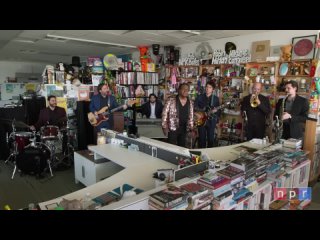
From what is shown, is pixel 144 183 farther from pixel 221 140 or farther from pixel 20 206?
pixel 221 140

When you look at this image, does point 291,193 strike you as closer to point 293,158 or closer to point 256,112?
point 293,158

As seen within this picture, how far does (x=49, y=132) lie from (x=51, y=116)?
65 centimetres

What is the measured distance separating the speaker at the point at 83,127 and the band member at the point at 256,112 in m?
A: 3.13

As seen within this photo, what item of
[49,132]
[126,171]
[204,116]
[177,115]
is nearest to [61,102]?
[49,132]

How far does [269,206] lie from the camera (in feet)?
7.51

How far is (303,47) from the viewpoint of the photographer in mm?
4164

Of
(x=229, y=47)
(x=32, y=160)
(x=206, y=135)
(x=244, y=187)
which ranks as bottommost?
(x=32, y=160)

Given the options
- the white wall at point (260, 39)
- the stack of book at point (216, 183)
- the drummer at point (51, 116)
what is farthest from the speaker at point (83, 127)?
the stack of book at point (216, 183)

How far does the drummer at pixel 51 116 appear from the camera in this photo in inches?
191

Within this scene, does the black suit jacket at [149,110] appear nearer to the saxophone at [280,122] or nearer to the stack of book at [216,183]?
the saxophone at [280,122]

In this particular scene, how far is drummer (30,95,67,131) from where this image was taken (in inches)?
191
